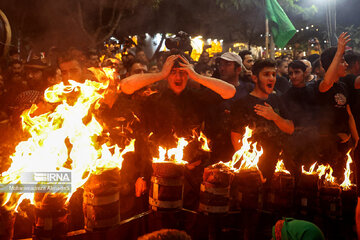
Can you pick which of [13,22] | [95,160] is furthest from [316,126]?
[13,22]

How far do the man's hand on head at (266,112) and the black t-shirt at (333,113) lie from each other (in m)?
0.95

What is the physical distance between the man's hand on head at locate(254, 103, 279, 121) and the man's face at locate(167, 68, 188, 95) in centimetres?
108

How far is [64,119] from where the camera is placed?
326 cm

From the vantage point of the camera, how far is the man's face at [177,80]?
4.15 m

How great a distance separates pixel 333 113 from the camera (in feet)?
15.8

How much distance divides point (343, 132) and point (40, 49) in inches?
497

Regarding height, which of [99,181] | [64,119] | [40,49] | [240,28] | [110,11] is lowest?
[99,181]

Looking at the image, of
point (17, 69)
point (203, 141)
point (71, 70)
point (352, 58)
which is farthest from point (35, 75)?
point (352, 58)

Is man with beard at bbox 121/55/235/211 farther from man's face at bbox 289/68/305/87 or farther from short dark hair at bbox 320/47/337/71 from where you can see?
short dark hair at bbox 320/47/337/71

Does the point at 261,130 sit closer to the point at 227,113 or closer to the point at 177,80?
the point at 227,113

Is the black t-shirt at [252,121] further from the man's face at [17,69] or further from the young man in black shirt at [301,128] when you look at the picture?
the man's face at [17,69]

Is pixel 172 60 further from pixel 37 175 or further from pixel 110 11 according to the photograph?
pixel 110 11

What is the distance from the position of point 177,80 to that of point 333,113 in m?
2.50

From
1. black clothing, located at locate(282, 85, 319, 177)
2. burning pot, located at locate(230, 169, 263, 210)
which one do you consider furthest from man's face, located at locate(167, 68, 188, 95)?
black clothing, located at locate(282, 85, 319, 177)
